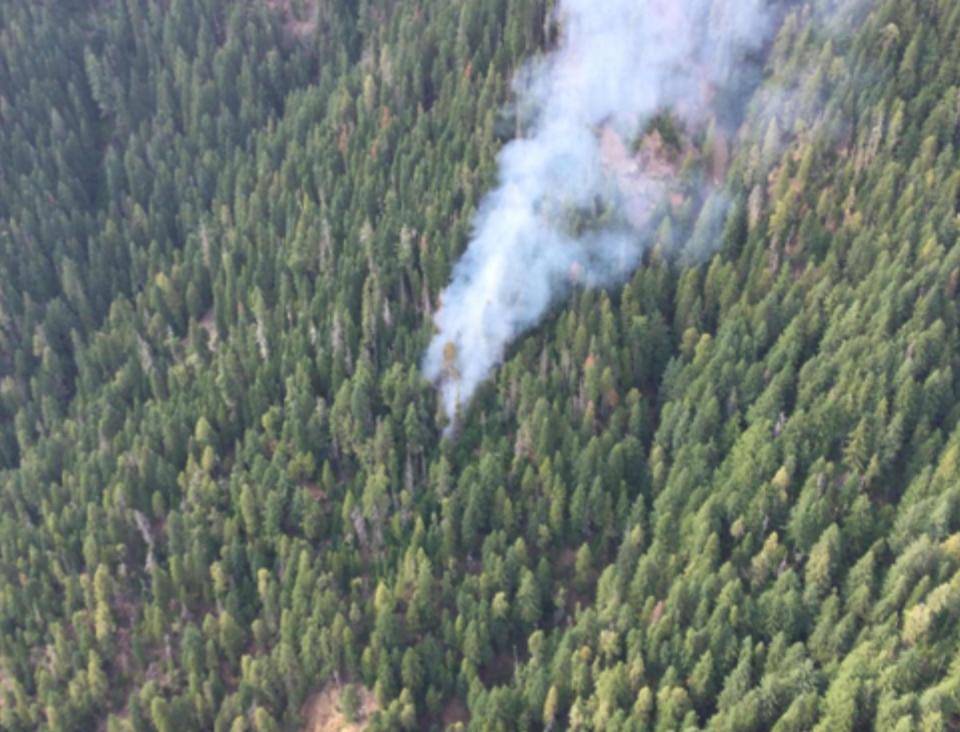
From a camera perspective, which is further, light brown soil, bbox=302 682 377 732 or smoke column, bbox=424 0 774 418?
smoke column, bbox=424 0 774 418

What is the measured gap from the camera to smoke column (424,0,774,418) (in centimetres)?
14888

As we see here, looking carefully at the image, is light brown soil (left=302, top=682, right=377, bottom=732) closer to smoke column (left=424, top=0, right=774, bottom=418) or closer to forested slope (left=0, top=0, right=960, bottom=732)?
forested slope (left=0, top=0, right=960, bottom=732)

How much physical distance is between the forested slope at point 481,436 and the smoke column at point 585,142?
11.0 feet

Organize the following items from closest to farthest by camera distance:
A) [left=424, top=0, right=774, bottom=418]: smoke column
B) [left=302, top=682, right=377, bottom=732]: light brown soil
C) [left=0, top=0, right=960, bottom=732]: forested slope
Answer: [left=0, top=0, right=960, bottom=732]: forested slope
[left=302, top=682, right=377, bottom=732]: light brown soil
[left=424, top=0, right=774, bottom=418]: smoke column

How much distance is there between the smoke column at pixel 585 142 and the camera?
149m

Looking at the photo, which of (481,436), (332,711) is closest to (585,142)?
(481,436)

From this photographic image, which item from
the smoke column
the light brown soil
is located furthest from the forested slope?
the smoke column

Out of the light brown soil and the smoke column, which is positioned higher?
the smoke column

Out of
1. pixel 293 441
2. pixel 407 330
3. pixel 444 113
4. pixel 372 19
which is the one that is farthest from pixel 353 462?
pixel 372 19

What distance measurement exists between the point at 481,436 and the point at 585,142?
41.0m

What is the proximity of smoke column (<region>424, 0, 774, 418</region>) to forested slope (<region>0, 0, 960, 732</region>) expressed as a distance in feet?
11.0

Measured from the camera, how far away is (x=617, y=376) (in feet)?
465

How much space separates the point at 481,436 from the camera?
461 feet

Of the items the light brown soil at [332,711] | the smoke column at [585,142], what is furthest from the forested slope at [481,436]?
the smoke column at [585,142]
